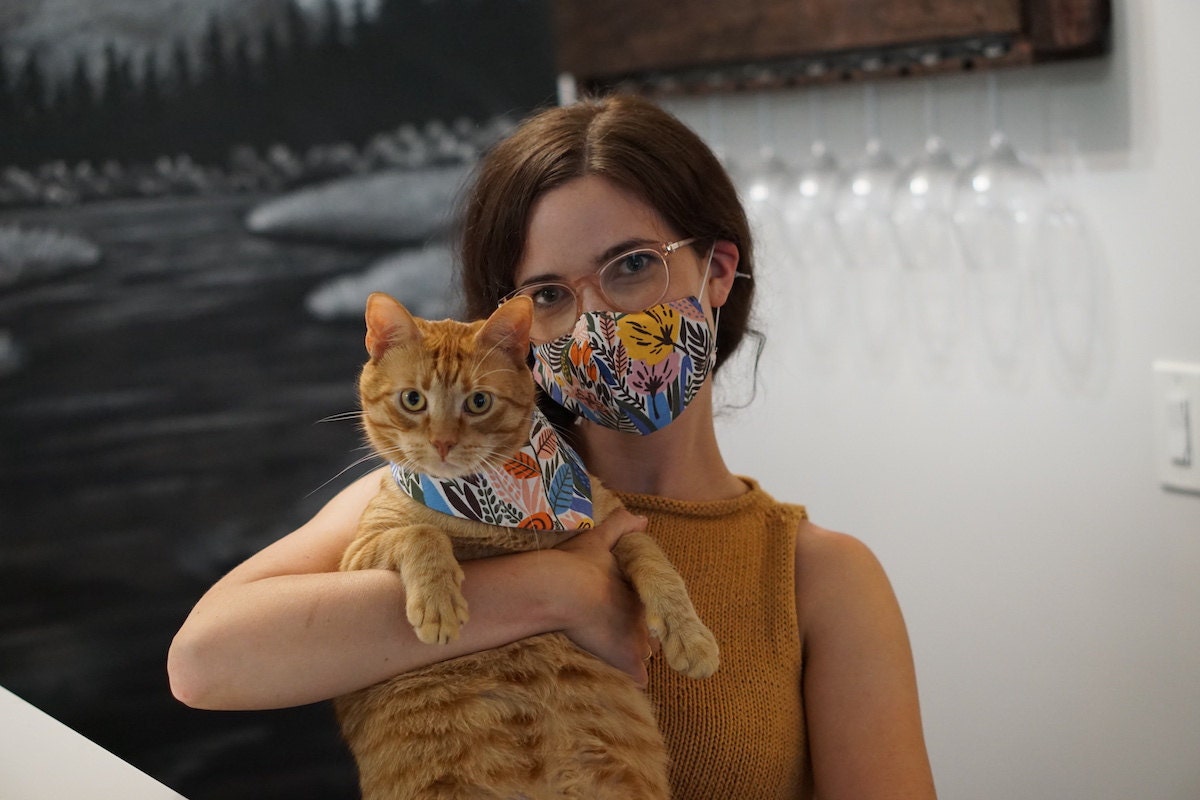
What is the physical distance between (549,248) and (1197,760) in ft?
4.15

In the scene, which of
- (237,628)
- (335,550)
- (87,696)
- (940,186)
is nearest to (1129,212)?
(940,186)

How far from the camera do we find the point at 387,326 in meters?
1.02

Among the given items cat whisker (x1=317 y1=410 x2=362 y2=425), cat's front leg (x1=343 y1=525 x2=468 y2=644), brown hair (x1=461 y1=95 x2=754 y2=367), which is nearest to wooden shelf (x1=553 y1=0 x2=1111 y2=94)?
brown hair (x1=461 y1=95 x2=754 y2=367)

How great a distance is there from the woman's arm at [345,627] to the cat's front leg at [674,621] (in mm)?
46

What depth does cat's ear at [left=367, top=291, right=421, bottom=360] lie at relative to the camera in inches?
39.4

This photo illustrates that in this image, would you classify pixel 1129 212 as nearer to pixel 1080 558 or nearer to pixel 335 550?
pixel 1080 558

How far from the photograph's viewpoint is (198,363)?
1.90 meters

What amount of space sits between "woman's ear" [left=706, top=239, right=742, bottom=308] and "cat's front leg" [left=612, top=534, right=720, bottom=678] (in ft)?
1.41

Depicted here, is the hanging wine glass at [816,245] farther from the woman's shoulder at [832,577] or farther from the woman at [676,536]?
the woman's shoulder at [832,577]

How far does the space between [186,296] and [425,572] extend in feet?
3.70

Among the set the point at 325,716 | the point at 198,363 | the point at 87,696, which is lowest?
the point at 325,716

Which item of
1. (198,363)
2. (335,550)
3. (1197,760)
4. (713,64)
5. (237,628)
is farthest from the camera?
(713,64)

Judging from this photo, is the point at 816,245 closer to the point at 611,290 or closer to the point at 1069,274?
the point at 1069,274

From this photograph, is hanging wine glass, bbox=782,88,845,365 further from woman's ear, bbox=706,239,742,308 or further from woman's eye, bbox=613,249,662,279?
woman's eye, bbox=613,249,662,279
